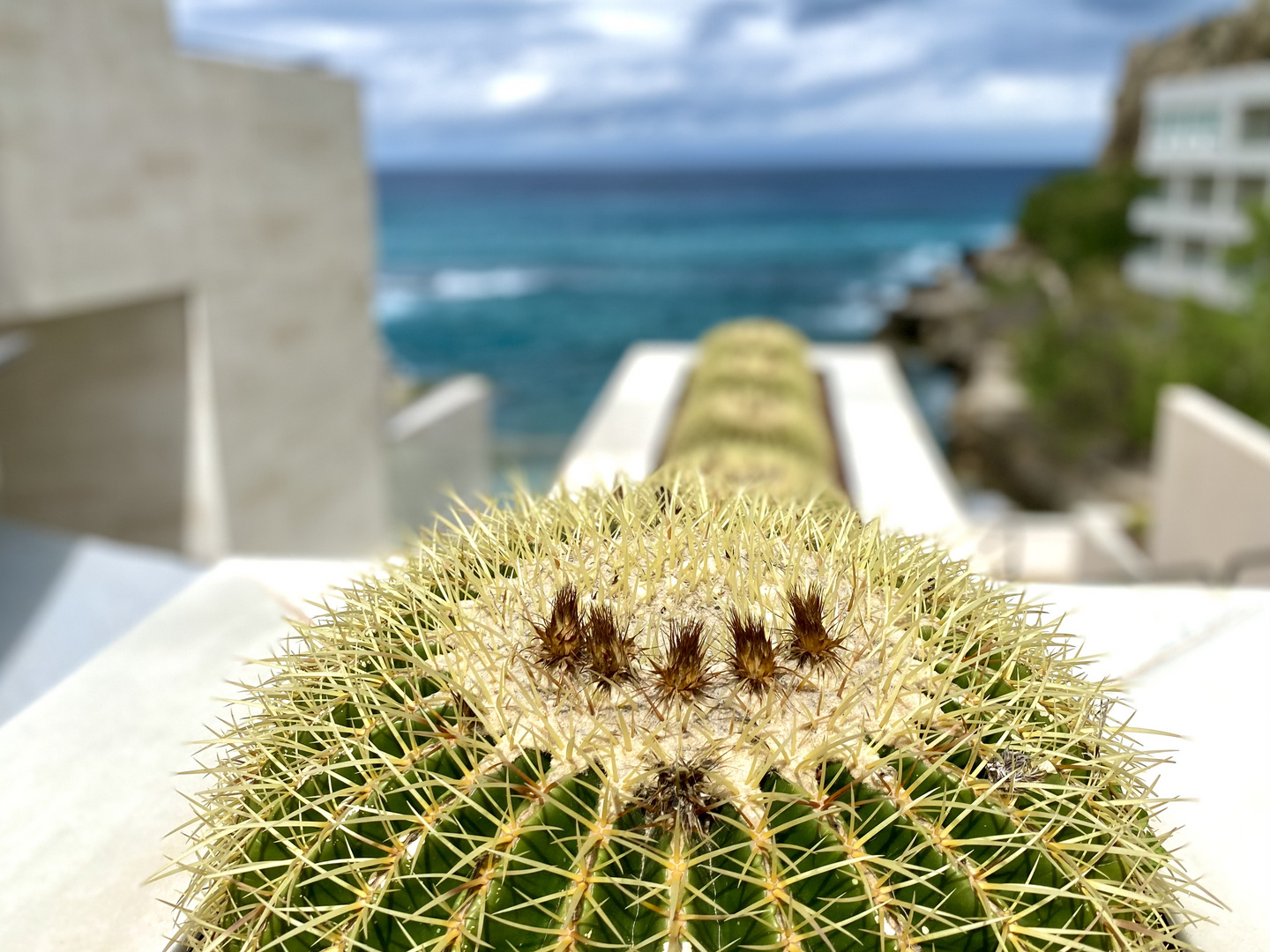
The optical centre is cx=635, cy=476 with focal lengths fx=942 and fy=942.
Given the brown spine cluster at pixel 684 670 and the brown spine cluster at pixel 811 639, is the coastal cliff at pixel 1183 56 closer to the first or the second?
the brown spine cluster at pixel 811 639

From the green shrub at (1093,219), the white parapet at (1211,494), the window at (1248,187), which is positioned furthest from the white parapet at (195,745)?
the green shrub at (1093,219)

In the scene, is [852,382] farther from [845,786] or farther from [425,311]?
[425,311]

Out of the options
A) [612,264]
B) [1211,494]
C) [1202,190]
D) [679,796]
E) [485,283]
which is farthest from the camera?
[612,264]

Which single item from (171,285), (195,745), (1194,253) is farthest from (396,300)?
(195,745)

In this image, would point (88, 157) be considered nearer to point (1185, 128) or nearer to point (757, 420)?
point (757, 420)

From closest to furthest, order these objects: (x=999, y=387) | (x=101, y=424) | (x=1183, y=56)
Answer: (x=101, y=424)
(x=999, y=387)
(x=1183, y=56)

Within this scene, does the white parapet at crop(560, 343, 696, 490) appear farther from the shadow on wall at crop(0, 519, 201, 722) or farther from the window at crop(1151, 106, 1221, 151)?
the window at crop(1151, 106, 1221, 151)

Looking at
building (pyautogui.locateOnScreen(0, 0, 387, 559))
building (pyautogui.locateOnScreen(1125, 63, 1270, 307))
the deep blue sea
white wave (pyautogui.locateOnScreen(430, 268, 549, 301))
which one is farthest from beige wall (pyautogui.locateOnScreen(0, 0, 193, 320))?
white wave (pyautogui.locateOnScreen(430, 268, 549, 301))
